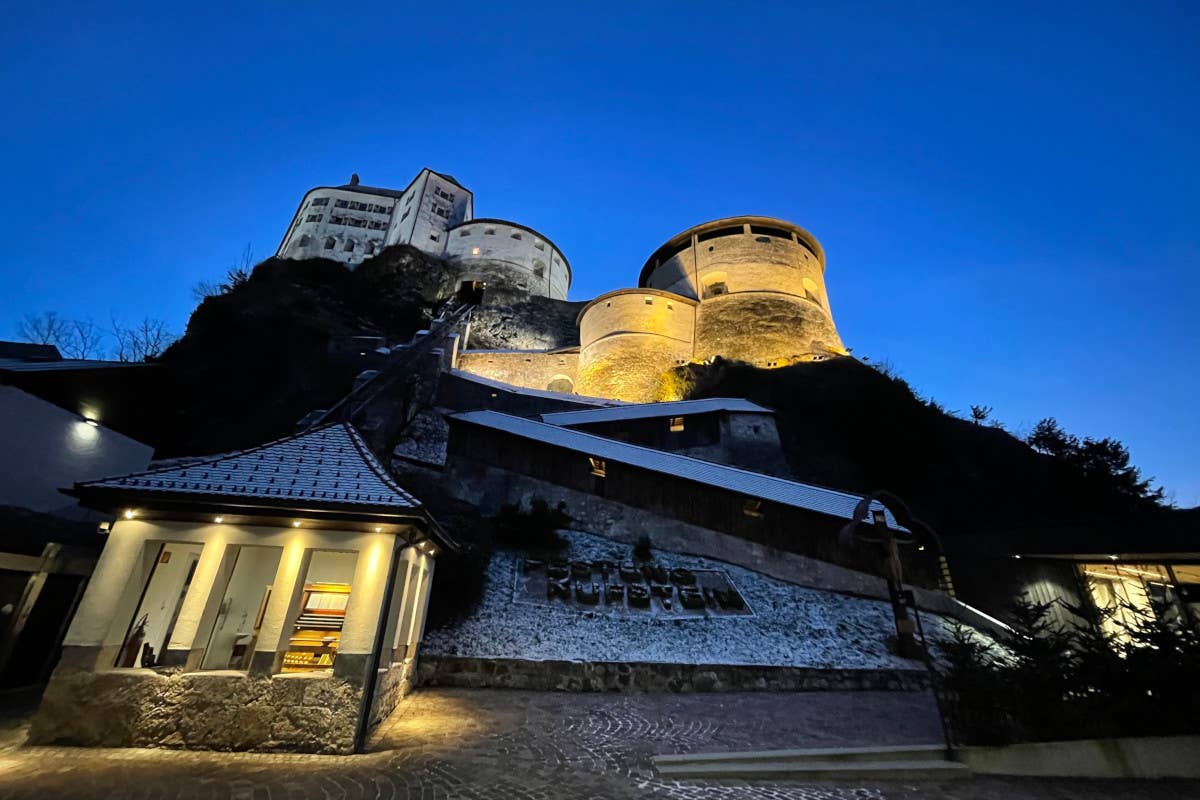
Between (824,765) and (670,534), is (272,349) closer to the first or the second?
(670,534)

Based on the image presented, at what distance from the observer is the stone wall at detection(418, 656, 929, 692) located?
9156mm

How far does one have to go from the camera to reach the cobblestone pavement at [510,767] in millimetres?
4562

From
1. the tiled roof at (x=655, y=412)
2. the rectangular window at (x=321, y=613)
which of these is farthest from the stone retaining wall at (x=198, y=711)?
the tiled roof at (x=655, y=412)

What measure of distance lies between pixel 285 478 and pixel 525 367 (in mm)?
27093

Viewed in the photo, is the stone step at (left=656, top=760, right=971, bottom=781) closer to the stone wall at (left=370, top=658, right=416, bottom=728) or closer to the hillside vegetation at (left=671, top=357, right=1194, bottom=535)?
the stone wall at (left=370, top=658, right=416, bottom=728)

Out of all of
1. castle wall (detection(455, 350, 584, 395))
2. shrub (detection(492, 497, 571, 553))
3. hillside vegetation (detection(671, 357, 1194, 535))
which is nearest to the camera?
shrub (detection(492, 497, 571, 553))

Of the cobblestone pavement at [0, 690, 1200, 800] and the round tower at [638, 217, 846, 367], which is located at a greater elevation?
the round tower at [638, 217, 846, 367]

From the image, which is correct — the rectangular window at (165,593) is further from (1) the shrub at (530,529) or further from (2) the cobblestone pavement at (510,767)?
(1) the shrub at (530,529)

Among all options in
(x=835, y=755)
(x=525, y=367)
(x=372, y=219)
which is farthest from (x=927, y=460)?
(x=372, y=219)

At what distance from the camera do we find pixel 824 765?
5.46 metres

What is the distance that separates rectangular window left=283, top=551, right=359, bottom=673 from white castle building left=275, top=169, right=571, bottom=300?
3688 cm

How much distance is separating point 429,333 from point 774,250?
84.7 feet

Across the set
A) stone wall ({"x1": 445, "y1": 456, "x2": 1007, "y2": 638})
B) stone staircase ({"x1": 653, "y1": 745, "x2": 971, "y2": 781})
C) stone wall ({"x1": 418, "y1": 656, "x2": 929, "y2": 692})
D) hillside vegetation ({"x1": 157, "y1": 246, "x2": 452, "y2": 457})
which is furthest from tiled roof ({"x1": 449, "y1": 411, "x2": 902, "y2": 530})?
stone staircase ({"x1": 653, "y1": 745, "x2": 971, "y2": 781})

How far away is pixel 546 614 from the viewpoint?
11.1 meters
